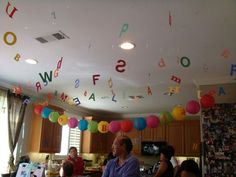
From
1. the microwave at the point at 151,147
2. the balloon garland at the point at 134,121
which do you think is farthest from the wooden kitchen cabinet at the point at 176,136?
the balloon garland at the point at 134,121

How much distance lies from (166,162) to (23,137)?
147 inches

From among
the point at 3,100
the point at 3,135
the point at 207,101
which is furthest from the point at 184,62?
the point at 3,135

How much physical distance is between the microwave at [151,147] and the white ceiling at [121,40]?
300 cm

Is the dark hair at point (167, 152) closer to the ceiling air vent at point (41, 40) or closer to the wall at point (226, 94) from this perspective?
the wall at point (226, 94)

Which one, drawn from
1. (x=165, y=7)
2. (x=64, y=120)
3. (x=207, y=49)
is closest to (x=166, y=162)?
(x=207, y=49)

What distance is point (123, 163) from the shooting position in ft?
7.78

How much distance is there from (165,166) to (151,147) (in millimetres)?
5017

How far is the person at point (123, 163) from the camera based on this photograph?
2303 millimetres

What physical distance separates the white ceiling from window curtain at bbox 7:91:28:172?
34 centimetres

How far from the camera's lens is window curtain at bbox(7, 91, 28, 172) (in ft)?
18.1

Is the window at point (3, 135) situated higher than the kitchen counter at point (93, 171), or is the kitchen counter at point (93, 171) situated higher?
the window at point (3, 135)

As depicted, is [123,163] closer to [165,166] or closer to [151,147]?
[165,166]

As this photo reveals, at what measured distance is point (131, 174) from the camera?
2277mm

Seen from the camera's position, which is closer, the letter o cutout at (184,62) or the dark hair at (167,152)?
the dark hair at (167,152)
